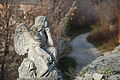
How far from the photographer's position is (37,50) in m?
8.23

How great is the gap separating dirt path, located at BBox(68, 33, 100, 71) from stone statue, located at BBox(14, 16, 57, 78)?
1105 cm

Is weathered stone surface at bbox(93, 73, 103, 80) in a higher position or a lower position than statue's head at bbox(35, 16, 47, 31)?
lower

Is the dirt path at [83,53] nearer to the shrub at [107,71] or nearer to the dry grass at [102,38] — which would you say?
the dry grass at [102,38]

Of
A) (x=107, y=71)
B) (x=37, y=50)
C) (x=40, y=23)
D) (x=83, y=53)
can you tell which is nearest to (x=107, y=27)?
(x=83, y=53)

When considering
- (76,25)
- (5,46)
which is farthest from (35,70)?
(76,25)

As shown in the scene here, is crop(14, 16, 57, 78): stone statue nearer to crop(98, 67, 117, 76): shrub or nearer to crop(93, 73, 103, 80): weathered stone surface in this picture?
crop(93, 73, 103, 80): weathered stone surface

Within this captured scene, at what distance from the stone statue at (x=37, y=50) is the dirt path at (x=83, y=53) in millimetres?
11047

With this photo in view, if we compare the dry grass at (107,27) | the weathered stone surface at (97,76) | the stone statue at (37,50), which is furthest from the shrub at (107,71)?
the dry grass at (107,27)

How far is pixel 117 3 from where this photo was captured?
84.9 ft

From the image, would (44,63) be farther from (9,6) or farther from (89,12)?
(89,12)

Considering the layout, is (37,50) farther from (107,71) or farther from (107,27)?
(107,27)

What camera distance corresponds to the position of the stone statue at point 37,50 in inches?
320

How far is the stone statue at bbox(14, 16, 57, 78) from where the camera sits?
8.14 meters

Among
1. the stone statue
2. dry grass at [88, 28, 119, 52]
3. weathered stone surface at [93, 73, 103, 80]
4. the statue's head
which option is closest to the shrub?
weathered stone surface at [93, 73, 103, 80]
